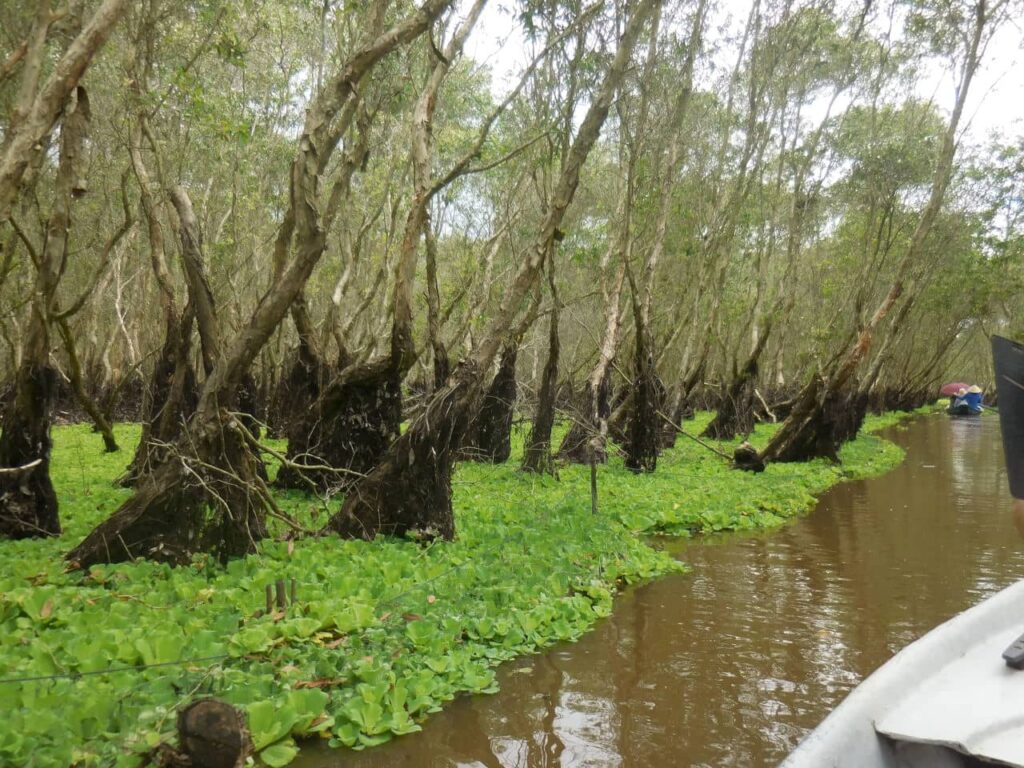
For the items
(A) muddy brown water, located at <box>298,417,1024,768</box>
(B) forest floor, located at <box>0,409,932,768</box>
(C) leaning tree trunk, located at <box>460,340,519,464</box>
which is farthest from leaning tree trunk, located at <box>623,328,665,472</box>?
(B) forest floor, located at <box>0,409,932,768</box>

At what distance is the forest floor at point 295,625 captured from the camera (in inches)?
143

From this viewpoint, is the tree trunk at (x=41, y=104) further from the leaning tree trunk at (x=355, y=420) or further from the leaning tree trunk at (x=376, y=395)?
the leaning tree trunk at (x=355, y=420)

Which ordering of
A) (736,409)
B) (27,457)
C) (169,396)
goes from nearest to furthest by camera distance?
(27,457), (169,396), (736,409)

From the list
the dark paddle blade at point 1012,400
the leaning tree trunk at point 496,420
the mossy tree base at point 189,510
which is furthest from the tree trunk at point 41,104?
the leaning tree trunk at point 496,420

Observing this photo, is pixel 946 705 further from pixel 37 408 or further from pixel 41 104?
pixel 37 408

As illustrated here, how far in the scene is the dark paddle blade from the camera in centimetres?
306

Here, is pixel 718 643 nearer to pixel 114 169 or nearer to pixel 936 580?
pixel 936 580

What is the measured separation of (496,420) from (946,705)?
11.4 m

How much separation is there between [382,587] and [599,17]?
32.9 feet

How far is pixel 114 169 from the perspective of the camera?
65.3ft

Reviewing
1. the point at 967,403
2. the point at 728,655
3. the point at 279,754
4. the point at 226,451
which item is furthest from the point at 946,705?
the point at 967,403

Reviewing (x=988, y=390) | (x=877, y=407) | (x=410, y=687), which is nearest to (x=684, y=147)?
(x=410, y=687)

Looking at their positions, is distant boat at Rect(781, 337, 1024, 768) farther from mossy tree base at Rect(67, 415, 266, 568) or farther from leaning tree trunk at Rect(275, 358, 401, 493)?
leaning tree trunk at Rect(275, 358, 401, 493)

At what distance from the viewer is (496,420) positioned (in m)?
14.3
